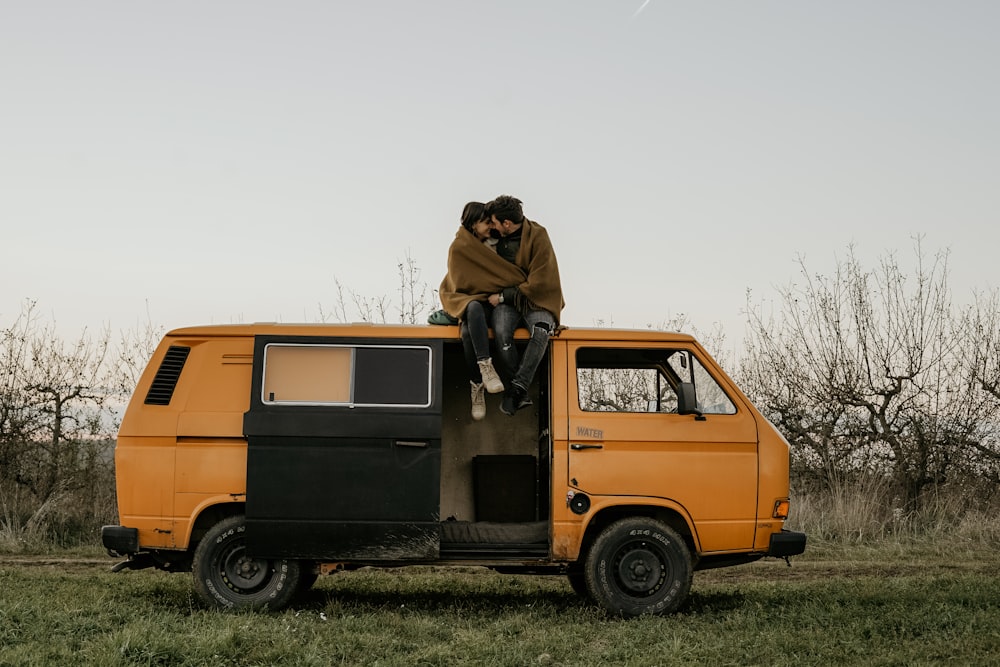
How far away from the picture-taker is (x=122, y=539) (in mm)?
8164

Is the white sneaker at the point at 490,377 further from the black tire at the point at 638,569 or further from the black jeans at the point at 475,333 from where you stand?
the black tire at the point at 638,569

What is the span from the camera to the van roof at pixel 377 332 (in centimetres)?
841

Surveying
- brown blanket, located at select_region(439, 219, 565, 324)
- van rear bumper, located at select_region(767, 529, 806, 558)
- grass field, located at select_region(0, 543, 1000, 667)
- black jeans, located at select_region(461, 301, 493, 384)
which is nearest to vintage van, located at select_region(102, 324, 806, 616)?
van rear bumper, located at select_region(767, 529, 806, 558)

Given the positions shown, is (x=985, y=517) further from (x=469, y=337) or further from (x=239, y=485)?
(x=239, y=485)

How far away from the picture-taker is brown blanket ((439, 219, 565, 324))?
8547 millimetres

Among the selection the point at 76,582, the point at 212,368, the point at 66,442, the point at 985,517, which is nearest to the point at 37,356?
the point at 66,442

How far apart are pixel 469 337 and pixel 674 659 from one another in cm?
303

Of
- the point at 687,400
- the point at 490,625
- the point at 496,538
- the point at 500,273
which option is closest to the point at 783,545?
the point at 687,400

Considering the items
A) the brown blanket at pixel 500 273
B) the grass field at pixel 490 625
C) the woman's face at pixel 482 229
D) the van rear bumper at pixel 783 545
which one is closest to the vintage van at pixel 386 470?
the van rear bumper at pixel 783 545

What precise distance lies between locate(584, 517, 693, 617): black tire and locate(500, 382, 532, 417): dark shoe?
1.23 m

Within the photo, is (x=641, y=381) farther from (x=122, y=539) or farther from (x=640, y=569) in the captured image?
(x=122, y=539)

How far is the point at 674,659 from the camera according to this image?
22.4 ft

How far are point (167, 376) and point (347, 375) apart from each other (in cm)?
146

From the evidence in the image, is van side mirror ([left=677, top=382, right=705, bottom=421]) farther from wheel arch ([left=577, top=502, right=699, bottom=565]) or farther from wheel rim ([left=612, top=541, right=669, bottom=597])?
wheel rim ([left=612, top=541, right=669, bottom=597])
